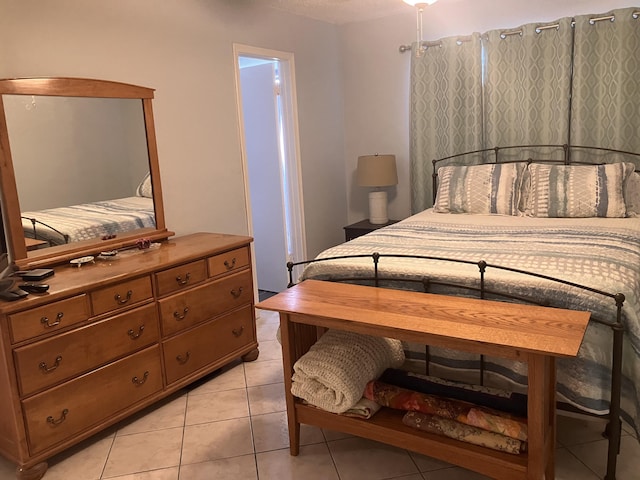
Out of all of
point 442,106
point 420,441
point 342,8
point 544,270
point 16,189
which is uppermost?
point 342,8

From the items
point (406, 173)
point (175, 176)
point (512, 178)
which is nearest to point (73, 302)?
point (175, 176)

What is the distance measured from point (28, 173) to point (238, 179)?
152cm

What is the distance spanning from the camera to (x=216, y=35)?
11.8 feet

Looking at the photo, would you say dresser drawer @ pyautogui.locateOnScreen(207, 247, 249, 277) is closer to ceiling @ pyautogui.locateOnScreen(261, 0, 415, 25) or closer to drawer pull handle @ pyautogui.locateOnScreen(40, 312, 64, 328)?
drawer pull handle @ pyautogui.locateOnScreen(40, 312, 64, 328)

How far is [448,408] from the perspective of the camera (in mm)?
2053

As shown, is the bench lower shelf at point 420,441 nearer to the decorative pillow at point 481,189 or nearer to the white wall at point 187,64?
the white wall at point 187,64

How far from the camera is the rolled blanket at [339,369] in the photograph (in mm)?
2129

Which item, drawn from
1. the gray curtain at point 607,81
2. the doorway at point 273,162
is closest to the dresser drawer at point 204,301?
the doorway at point 273,162

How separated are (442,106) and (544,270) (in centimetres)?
241

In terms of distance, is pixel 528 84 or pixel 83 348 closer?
pixel 83 348

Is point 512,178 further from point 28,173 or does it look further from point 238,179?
point 28,173

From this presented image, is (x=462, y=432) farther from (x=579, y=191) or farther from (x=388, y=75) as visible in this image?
(x=388, y=75)

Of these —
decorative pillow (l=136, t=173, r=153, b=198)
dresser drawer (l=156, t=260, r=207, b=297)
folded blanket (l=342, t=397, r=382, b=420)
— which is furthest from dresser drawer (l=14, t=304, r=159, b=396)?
folded blanket (l=342, t=397, r=382, b=420)

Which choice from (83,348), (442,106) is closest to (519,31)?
(442,106)
